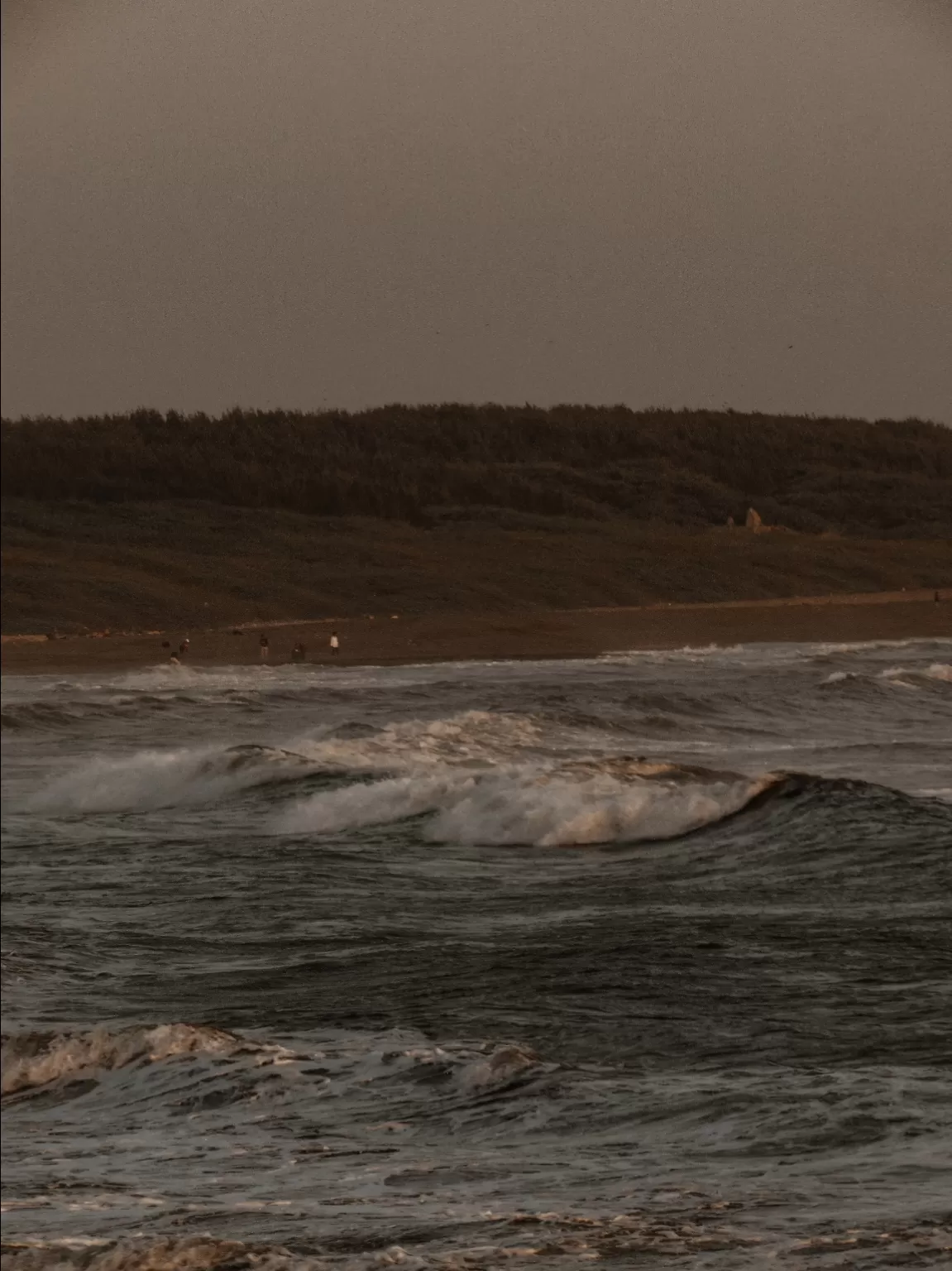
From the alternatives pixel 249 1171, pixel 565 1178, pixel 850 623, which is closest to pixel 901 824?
pixel 850 623

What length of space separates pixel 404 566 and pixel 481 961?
616 millimetres

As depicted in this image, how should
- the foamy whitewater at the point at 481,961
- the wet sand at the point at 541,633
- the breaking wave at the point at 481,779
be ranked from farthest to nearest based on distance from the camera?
the breaking wave at the point at 481,779, the wet sand at the point at 541,633, the foamy whitewater at the point at 481,961

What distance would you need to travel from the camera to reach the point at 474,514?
8.76 ft

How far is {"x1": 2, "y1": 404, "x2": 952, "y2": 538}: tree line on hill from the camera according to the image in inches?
97.4

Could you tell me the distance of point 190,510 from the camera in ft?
8.55

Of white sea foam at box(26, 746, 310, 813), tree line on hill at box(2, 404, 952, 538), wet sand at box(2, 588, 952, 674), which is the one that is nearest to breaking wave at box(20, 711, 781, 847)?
white sea foam at box(26, 746, 310, 813)

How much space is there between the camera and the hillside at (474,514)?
2479 mm

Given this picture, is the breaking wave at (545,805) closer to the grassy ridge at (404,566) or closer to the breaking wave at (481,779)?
the breaking wave at (481,779)

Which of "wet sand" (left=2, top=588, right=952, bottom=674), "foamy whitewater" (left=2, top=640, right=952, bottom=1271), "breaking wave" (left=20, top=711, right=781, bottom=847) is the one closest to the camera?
"foamy whitewater" (left=2, top=640, right=952, bottom=1271)

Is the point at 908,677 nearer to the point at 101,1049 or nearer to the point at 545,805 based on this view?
the point at 545,805

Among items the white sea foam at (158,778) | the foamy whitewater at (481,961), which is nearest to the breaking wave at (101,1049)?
the foamy whitewater at (481,961)

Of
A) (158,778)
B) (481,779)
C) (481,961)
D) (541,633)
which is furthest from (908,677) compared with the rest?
(158,778)

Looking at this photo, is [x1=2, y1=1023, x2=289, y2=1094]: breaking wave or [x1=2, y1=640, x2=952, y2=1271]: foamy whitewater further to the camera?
[x1=2, y1=1023, x2=289, y2=1094]: breaking wave

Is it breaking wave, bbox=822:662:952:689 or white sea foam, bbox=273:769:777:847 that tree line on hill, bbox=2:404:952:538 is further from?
white sea foam, bbox=273:769:777:847
